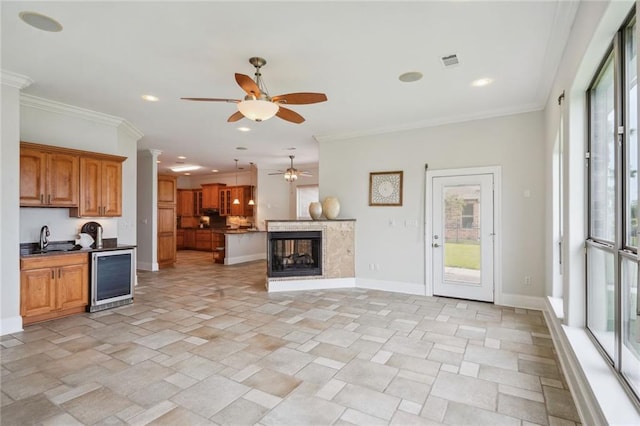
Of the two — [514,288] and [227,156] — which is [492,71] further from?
[227,156]

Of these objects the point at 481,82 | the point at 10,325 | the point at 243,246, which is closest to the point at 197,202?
the point at 243,246

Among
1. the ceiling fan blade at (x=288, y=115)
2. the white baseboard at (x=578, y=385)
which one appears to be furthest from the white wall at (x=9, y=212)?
the white baseboard at (x=578, y=385)

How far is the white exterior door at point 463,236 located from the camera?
4965mm

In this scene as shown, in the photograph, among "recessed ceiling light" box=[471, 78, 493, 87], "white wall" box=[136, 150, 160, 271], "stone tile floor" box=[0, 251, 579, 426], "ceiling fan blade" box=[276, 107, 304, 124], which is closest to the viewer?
"stone tile floor" box=[0, 251, 579, 426]

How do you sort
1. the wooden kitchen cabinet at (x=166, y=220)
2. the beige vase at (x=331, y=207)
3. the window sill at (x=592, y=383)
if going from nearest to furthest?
the window sill at (x=592, y=383) → the beige vase at (x=331, y=207) → the wooden kitchen cabinet at (x=166, y=220)

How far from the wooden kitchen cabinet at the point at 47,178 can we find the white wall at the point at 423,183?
4084 mm

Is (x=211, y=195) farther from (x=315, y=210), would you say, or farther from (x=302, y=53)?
(x=302, y=53)

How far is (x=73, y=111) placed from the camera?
4.74 m

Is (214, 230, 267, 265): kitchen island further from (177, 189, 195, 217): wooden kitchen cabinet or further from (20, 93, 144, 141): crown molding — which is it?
(177, 189, 195, 217): wooden kitchen cabinet

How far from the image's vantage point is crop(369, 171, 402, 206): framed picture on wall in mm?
5730

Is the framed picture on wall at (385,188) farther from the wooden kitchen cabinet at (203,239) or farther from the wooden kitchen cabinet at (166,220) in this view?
the wooden kitchen cabinet at (203,239)

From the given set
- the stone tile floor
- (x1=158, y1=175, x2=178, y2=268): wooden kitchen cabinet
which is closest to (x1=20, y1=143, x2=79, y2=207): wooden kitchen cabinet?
the stone tile floor

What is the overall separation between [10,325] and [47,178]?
1.84 m

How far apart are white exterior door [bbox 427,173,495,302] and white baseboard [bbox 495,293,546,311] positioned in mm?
148
